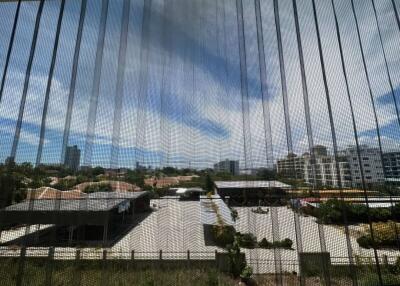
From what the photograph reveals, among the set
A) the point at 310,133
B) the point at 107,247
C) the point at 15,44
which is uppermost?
the point at 15,44

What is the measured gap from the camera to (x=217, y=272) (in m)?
1.63

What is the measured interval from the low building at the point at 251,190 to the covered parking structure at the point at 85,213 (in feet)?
1.65

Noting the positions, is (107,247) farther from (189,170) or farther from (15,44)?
(15,44)

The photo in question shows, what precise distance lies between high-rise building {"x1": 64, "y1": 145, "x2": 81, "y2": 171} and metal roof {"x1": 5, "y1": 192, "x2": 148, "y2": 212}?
20cm

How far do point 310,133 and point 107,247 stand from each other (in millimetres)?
1408

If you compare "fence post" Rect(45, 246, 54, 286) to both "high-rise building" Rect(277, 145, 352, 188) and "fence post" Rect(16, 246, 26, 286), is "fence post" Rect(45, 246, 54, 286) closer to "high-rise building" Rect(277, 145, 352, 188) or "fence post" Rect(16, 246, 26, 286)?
"fence post" Rect(16, 246, 26, 286)

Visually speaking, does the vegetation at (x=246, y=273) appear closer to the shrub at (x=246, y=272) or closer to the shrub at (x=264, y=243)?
the shrub at (x=246, y=272)

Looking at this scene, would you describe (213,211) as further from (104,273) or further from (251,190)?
(104,273)

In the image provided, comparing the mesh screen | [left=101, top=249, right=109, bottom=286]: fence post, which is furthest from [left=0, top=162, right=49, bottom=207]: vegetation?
[left=101, top=249, right=109, bottom=286]: fence post

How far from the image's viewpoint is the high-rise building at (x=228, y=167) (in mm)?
1290

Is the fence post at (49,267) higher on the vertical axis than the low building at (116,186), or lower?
lower

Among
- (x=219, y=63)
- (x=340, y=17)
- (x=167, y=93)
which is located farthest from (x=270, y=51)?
(x=167, y=93)

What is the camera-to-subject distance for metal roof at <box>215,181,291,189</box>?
50.5 inches

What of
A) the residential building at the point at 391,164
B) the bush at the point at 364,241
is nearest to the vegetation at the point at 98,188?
the residential building at the point at 391,164
